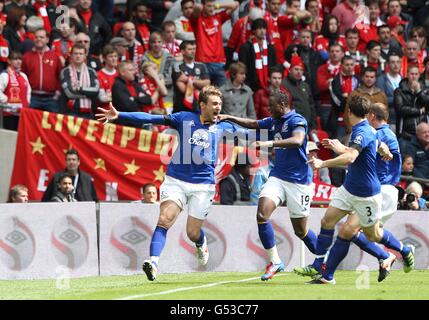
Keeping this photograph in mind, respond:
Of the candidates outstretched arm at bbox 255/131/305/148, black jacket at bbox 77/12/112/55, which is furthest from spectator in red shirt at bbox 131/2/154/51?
outstretched arm at bbox 255/131/305/148

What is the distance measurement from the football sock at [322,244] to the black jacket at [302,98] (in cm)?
681

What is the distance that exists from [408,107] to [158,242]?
847 centimetres

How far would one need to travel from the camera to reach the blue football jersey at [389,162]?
14.8m

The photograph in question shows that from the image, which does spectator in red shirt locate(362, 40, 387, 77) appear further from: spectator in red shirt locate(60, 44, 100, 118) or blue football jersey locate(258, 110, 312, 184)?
blue football jersey locate(258, 110, 312, 184)

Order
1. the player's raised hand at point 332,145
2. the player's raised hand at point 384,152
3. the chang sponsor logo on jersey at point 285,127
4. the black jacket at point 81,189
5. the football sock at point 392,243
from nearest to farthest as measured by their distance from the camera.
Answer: the player's raised hand at point 332,145
the player's raised hand at point 384,152
the chang sponsor logo on jersey at point 285,127
the football sock at point 392,243
the black jacket at point 81,189

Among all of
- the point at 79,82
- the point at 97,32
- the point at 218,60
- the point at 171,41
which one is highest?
the point at 97,32

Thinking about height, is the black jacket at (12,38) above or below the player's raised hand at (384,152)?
above

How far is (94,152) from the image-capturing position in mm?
19344

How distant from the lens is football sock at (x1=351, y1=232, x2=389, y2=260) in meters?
14.3

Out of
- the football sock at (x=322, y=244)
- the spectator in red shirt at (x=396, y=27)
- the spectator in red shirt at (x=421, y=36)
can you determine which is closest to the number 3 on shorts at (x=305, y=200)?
the football sock at (x=322, y=244)

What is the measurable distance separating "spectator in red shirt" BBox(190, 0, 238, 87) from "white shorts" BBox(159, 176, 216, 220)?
6.86m

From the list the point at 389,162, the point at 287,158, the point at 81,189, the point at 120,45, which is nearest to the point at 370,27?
the point at 120,45

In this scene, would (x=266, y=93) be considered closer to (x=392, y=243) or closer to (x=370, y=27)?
(x=370, y=27)

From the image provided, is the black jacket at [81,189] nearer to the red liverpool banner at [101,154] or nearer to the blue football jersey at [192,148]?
the red liverpool banner at [101,154]
